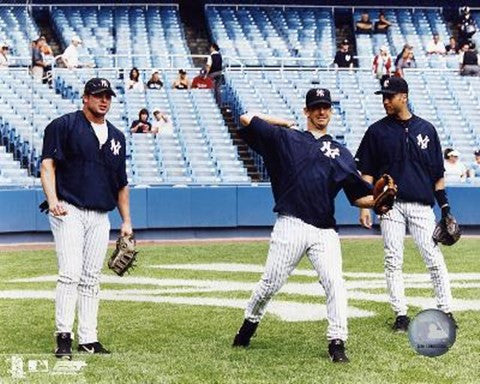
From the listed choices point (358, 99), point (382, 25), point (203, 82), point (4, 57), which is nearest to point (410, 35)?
point (382, 25)

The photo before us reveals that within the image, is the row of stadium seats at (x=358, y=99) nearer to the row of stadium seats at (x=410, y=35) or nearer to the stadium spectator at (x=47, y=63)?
the row of stadium seats at (x=410, y=35)

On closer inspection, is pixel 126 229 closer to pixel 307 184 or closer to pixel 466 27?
pixel 307 184

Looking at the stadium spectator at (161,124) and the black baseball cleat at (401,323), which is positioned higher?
the stadium spectator at (161,124)

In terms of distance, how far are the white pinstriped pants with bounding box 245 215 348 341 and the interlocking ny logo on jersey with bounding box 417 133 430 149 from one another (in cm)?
145

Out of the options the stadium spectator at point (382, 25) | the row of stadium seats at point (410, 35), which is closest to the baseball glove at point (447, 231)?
the row of stadium seats at point (410, 35)

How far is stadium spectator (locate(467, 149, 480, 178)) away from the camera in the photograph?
66.4ft

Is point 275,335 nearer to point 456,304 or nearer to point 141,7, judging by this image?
point 456,304

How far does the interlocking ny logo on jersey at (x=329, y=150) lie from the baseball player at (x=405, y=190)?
1141 mm

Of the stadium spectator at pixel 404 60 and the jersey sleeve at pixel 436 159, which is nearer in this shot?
the jersey sleeve at pixel 436 159

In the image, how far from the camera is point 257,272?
12664 mm

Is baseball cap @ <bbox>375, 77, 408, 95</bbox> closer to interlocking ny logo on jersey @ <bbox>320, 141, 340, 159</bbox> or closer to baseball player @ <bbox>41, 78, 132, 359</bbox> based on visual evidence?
interlocking ny logo on jersey @ <bbox>320, 141, 340, 159</bbox>

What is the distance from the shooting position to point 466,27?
29047mm

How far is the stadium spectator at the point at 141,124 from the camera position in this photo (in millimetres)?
20594

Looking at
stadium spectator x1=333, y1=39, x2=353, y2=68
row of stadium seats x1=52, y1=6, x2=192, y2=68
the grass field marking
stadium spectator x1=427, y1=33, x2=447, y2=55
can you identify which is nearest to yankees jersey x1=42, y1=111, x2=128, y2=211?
the grass field marking
